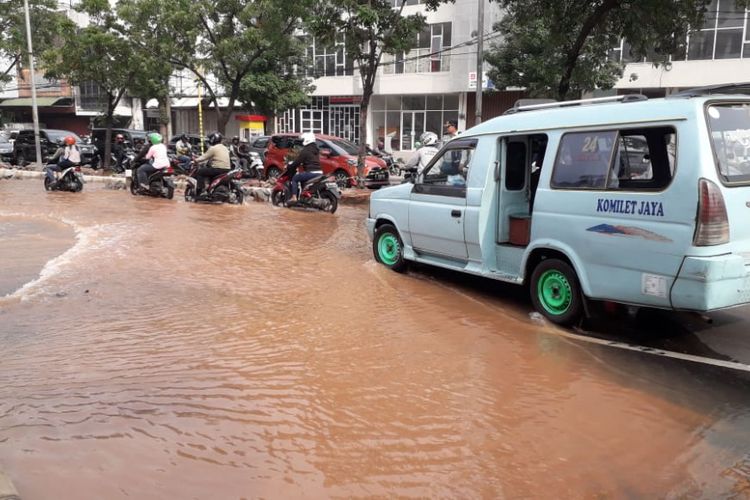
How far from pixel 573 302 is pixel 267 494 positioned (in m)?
3.46

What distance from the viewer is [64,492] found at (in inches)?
125

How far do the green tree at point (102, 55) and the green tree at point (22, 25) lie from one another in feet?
16.7

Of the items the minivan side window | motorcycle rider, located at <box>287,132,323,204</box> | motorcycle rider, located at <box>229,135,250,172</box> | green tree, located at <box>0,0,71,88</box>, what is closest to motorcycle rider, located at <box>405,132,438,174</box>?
motorcycle rider, located at <box>287,132,323,204</box>

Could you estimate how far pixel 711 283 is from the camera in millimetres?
4500

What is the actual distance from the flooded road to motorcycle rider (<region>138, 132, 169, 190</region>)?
334 inches

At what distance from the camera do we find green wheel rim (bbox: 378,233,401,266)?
814 cm

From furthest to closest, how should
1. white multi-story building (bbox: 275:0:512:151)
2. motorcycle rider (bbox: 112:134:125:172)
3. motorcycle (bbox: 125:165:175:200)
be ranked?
white multi-story building (bbox: 275:0:512:151)
motorcycle rider (bbox: 112:134:125:172)
motorcycle (bbox: 125:165:175:200)

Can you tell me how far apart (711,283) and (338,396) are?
282 centimetres

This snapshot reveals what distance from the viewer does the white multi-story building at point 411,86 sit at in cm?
3047

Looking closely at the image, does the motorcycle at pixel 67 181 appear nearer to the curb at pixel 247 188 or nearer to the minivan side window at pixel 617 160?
the curb at pixel 247 188

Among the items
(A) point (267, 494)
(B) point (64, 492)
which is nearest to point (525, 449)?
(A) point (267, 494)

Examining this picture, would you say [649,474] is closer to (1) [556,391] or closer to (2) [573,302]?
(1) [556,391]

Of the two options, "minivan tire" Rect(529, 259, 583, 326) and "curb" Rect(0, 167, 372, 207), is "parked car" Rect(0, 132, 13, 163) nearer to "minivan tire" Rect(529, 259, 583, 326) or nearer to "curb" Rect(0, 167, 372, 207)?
"curb" Rect(0, 167, 372, 207)

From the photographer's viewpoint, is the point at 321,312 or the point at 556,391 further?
the point at 321,312
